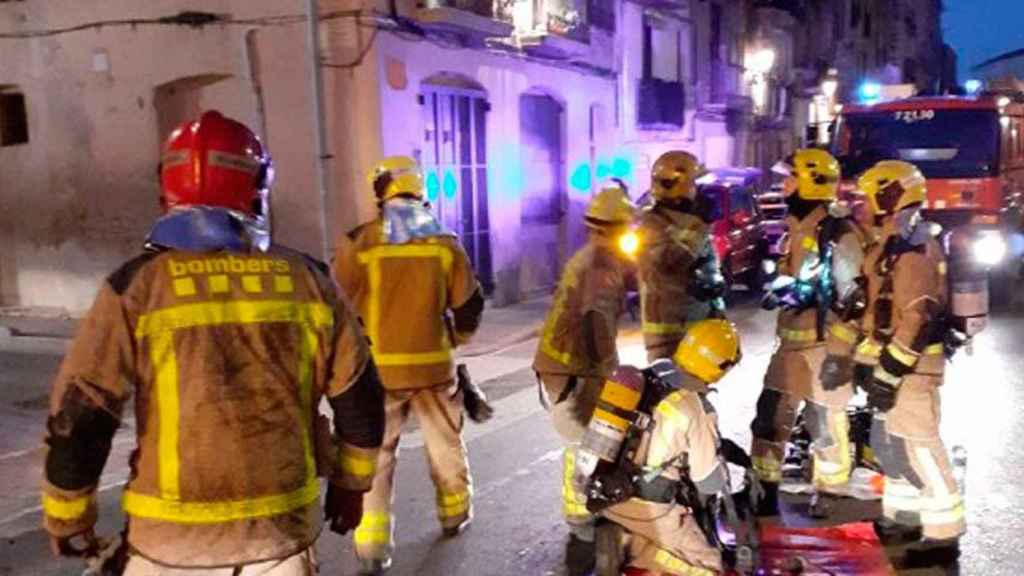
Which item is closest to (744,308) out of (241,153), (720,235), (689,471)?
(720,235)

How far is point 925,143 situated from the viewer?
13781 millimetres

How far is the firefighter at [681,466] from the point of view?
157 inches

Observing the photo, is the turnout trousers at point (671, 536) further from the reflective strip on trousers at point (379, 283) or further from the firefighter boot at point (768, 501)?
the firefighter boot at point (768, 501)

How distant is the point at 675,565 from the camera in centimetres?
404

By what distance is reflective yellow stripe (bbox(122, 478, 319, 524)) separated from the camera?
2.69 m

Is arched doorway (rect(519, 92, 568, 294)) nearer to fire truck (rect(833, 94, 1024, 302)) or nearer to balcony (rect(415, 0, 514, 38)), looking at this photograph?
balcony (rect(415, 0, 514, 38))

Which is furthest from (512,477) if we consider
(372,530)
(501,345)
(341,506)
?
(501,345)

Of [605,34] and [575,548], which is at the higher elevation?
[605,34]

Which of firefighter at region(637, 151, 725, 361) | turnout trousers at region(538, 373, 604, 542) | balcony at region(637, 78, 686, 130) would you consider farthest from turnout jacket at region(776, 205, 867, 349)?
balcony at region(637, 78, 686, 130)

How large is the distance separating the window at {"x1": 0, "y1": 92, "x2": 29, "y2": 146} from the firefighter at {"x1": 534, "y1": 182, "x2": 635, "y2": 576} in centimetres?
1202

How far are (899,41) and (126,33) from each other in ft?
133

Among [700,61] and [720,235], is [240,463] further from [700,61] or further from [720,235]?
[700,61]

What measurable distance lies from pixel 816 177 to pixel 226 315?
3.99 meters

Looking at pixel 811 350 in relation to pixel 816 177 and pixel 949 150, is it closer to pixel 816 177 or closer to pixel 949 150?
pixel 816 177
